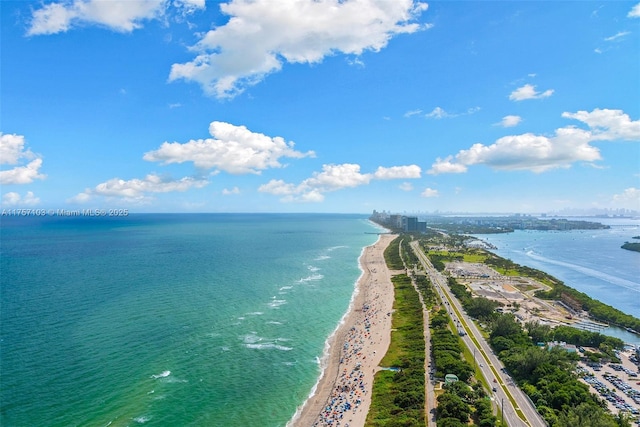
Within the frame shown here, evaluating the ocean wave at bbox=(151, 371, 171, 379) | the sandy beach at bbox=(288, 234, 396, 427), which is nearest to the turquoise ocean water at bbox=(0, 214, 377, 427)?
the ocean wave at bbox=(151, 371, 171, 379)

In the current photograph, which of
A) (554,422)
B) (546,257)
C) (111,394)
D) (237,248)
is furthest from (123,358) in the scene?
(546,257)

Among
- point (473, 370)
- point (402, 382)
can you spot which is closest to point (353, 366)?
point (402, 382)

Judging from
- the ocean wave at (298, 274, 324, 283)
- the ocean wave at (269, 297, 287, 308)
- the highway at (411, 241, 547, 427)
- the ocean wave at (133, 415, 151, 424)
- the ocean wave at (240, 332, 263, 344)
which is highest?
the ocean wave at (298, 274, 324, 283)

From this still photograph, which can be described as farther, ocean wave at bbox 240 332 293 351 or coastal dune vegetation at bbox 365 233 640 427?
ocean wave at bbox 240 332 293 351

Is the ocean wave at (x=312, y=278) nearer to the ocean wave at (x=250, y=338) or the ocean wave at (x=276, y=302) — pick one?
the ocean wave at (x=276, y=302)

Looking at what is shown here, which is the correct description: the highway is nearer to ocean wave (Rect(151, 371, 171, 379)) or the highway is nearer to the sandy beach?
the sandy beach

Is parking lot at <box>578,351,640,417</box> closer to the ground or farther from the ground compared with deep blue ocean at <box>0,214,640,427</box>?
closer to the ground
